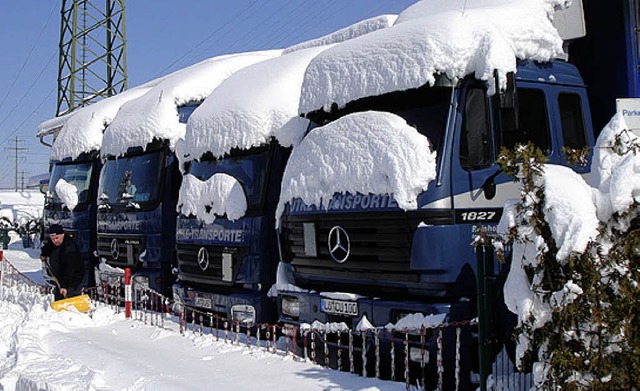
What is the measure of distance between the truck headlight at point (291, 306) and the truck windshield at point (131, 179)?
387 centimetres

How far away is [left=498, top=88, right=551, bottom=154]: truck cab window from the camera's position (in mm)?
5715

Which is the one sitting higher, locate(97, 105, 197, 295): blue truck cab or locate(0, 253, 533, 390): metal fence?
locate(97, 105, 197, 295): blue truck cab

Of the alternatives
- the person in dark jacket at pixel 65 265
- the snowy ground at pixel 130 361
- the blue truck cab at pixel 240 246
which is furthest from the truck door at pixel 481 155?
the person in dark jacket at pixel 65 265

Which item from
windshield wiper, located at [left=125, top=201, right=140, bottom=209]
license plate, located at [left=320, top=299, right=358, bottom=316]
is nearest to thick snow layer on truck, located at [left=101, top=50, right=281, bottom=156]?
windshield wiper, located at [left=125, top=201, right=140, bottom=209]

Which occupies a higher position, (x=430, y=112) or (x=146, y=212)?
(x=430, y=112)

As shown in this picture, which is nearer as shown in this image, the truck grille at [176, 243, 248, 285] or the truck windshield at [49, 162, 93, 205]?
the truck grille at [176, 243, 248, 285]

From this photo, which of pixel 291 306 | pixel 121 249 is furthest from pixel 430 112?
pixel 121 249

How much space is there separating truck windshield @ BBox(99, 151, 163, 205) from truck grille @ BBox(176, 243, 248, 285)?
5.29 ft

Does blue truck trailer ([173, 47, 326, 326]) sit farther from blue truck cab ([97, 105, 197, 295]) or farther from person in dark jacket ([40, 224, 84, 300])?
person in dark jacket ([40, 224, 84, 300])

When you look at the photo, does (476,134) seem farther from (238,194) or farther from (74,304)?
(74,304)

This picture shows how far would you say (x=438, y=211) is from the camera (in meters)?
5.24

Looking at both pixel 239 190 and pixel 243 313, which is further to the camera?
pixel 239 190

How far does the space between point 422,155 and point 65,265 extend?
649 centimetres

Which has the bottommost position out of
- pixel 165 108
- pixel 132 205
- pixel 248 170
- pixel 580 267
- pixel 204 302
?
pixel 204 302
